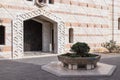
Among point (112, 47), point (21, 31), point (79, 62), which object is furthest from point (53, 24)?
point (79, 62)

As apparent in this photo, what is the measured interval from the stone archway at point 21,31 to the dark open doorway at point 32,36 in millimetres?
2549

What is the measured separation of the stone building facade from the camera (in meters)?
15.3

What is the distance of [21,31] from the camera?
15781mm

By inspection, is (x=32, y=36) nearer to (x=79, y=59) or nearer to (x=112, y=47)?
(x=112, y=47)

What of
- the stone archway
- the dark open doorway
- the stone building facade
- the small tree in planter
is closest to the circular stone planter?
the small tree in planter

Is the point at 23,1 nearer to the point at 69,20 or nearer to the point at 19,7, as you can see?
the point at 19,7

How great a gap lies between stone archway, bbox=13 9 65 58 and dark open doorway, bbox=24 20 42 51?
2549mm

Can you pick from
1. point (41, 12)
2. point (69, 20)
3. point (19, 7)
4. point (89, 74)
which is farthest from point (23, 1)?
point (89, 74)

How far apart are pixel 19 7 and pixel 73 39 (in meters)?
5.48

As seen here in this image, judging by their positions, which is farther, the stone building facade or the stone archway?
the stone archway

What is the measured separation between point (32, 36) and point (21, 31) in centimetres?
408

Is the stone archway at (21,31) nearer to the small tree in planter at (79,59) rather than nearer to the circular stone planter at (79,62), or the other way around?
the small tree in planter at (79,59)

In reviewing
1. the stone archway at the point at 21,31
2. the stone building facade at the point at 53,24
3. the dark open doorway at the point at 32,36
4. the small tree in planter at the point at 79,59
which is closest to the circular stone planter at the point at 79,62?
the small tree in planter at the point at 79,59

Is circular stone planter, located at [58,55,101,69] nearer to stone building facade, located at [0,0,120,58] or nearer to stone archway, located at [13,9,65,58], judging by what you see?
stone archway, located at [13,9,65,58]
